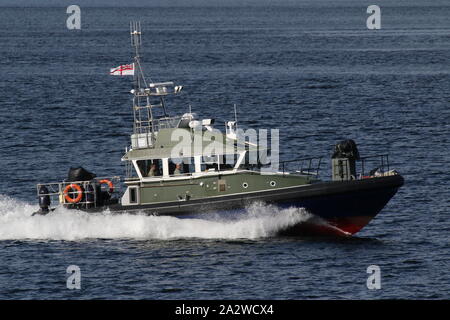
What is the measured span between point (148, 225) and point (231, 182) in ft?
11.4

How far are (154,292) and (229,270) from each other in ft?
10.0

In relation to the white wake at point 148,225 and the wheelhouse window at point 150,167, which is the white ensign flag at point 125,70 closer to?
the wheelhouse window at point 150,167

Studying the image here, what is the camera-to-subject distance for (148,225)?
124ft

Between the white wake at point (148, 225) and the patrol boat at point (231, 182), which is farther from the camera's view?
the white wake at point (148, 225)

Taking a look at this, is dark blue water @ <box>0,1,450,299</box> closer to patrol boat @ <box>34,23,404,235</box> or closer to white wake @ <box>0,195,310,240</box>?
white wake @ <box>0,195,310,240</box>

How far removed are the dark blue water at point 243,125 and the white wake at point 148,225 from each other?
2.0 inches

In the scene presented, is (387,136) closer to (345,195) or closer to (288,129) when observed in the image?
(288,129)

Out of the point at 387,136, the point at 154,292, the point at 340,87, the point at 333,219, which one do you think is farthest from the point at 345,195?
the point at 340,87

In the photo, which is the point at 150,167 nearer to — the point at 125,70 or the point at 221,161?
the point at 221,161

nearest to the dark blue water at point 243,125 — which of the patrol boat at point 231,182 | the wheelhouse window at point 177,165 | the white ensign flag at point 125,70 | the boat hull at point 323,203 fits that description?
the boat hull at point 323,203

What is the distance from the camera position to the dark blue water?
33.7m

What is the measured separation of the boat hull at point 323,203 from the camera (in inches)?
1442

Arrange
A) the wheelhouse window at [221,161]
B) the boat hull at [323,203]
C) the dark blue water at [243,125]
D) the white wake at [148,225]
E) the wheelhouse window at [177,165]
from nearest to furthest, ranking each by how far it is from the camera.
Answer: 1. the dark blue water at [243,125]
2. the boat hull at [323,203]
3. the white wake at [148,225]
4. the wheelhouse window at [221,161]
5. the wheelhouse window at [177,165]

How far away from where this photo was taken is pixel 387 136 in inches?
2493
